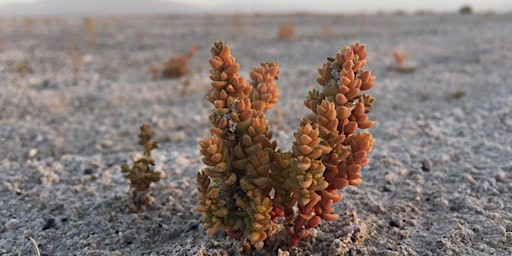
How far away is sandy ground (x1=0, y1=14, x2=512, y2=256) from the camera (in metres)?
2.43

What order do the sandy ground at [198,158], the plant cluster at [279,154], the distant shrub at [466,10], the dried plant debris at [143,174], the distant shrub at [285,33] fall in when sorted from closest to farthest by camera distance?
1. the plant cluster at [279,154]
2. the sandy ground at [198,158]
3. the dried plant debris at [143,174]
4. the distant shrub at [285,33]
5. the distant shrub at [466,10]

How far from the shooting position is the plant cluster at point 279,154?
1.88 metres

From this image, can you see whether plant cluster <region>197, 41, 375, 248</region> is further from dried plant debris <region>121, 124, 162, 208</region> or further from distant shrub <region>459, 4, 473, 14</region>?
distant shrub <region>459, 4, 473, 14</region>

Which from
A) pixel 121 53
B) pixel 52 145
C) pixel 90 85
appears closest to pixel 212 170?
pixel 52 145

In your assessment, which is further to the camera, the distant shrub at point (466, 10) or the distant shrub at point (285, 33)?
the distant shrub at point (466, 10)

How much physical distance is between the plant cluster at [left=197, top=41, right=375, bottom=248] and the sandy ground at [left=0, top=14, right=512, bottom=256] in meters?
0.26

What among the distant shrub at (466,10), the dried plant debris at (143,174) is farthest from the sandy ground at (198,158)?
the distant shrub at (466,10)

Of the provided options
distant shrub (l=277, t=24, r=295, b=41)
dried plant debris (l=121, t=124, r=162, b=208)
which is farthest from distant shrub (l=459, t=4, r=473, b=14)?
dried plant debris (l=121, t=124, r=162, b=208)

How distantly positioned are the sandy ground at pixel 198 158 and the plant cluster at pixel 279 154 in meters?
0.26

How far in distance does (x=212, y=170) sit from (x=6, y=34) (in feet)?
46.8

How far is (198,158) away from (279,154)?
1.98 meters

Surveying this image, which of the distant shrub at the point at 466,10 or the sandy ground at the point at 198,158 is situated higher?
the distant shrub at the point at 466,10

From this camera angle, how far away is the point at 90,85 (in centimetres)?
699

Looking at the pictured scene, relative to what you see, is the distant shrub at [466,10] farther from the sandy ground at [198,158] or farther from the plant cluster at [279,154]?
the plant cluster at [279,154]
